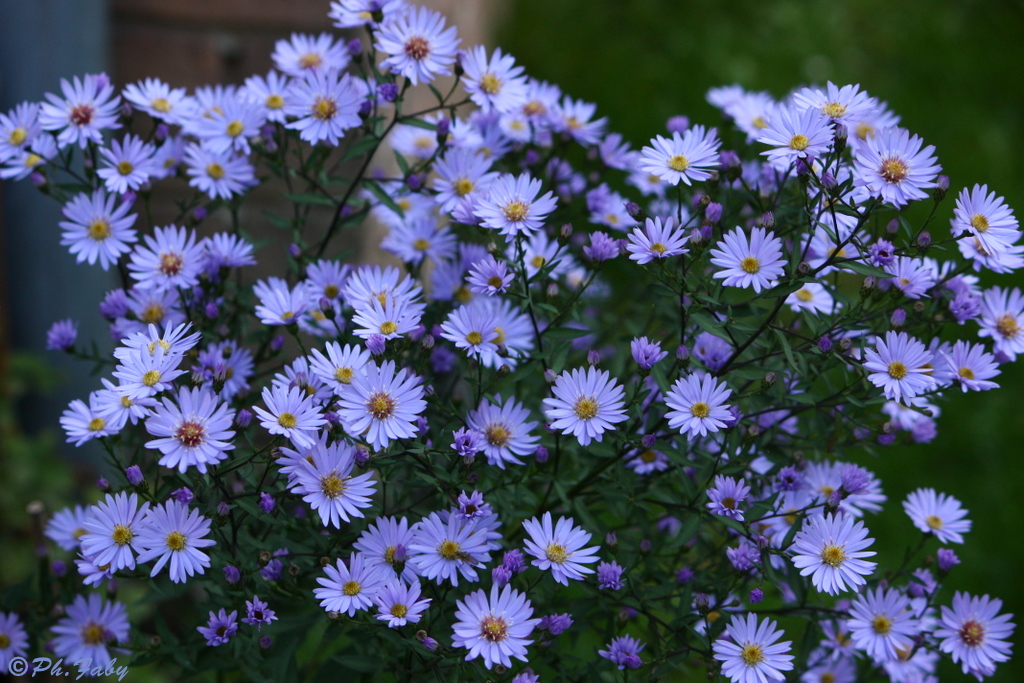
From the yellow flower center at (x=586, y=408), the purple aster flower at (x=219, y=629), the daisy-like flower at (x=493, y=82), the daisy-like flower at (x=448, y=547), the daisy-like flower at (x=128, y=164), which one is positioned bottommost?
the purple aster flower at (x=219, y=629)

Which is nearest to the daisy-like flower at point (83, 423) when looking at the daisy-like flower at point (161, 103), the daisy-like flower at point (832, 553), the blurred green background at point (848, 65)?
the daisy-like flower at point (161, 103)

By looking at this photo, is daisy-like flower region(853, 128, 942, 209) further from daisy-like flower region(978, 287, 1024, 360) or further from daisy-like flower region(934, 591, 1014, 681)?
→ daisy-like flower region(934, 591, 1014, 681)

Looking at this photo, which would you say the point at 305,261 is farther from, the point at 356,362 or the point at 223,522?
the point at 223,522

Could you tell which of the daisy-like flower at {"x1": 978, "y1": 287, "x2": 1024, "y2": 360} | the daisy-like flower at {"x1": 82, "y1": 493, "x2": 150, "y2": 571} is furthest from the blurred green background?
the daisy-like flower at {"x1": 82, "y1": 493, "x2": 150, "y2": 571}

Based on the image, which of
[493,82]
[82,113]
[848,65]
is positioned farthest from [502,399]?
[848,65]

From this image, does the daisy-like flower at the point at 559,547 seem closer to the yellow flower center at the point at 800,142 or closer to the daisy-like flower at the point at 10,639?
the yellow flower center at the point at 800,142

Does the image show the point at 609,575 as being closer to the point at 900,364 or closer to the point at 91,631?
the point at 900,364
